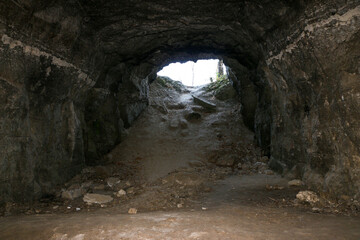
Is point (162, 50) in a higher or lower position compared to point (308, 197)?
higher

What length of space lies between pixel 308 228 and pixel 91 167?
605cm

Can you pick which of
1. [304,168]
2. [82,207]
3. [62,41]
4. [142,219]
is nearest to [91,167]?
[82,207]

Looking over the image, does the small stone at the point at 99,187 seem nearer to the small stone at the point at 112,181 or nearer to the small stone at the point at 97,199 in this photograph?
the small stone at the point at 112,181

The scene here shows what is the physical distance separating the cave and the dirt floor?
1.66 ft

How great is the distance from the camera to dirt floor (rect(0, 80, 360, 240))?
2.58 metres

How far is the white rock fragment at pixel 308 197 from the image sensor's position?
371cm

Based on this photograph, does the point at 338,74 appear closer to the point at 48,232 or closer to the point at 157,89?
the point at 48,232

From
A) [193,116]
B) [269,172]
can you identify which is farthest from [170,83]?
[269,172]

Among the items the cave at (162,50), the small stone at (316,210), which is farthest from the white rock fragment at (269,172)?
the small stone at (316,210)

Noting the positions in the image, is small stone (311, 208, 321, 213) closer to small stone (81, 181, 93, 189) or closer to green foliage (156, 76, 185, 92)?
small stone (81, 181, 93, 189)

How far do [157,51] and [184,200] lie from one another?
5529mm

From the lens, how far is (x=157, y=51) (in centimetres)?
810

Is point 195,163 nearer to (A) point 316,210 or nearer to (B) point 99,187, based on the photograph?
(B) point 99,187

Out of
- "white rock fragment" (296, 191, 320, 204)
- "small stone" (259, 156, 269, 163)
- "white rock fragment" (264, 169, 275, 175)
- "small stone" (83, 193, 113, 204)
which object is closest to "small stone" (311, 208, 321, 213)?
"white rock fragment" (296, 191, 320, 204)
